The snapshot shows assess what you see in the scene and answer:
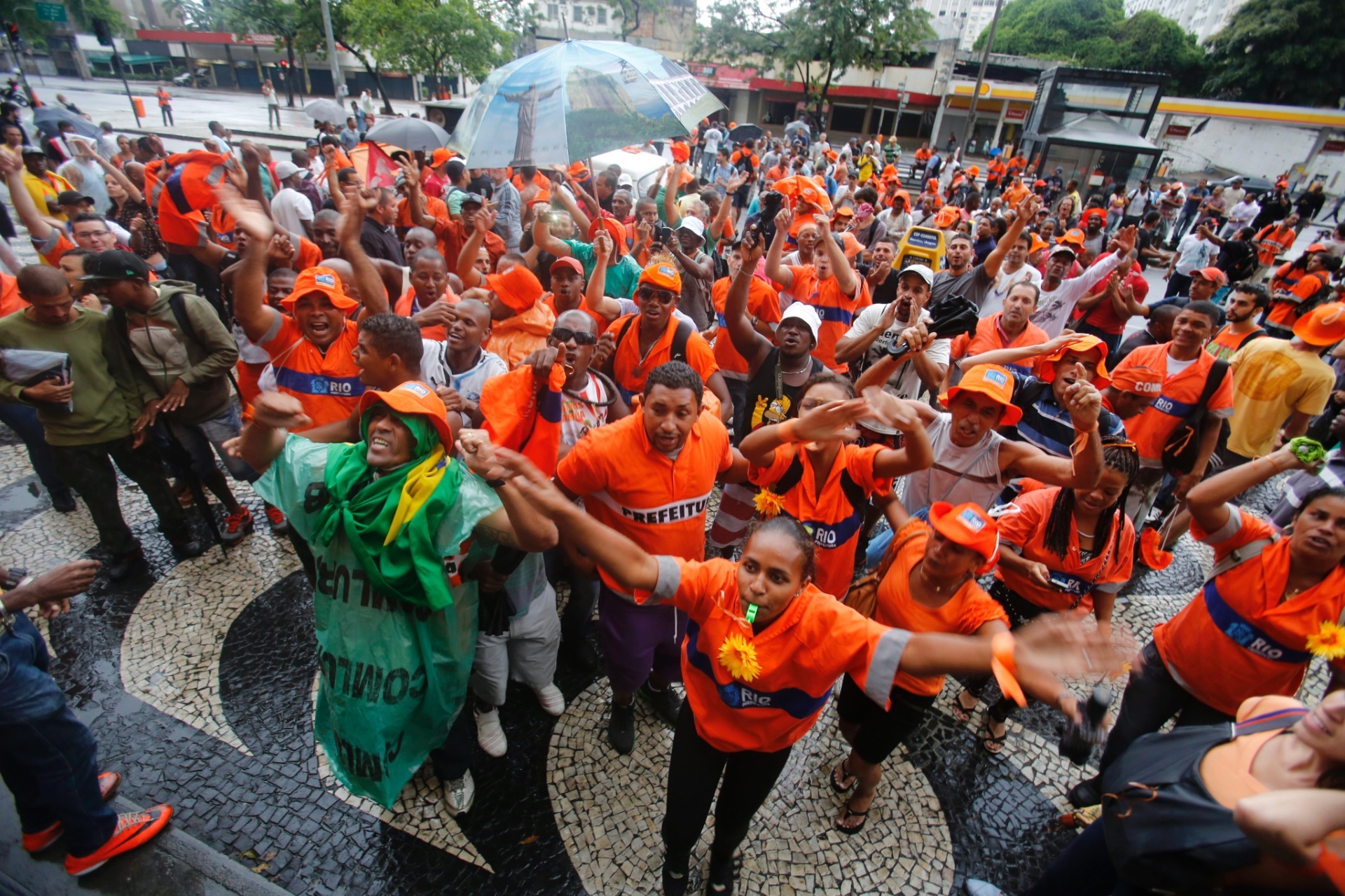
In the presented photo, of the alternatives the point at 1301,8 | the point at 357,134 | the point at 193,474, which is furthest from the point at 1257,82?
the point at 193,474

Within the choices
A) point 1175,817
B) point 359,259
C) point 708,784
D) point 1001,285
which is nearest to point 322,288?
point 359,259

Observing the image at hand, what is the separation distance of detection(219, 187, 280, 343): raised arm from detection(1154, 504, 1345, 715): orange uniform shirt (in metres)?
4.94

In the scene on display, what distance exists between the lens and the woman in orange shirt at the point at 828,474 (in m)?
3.07

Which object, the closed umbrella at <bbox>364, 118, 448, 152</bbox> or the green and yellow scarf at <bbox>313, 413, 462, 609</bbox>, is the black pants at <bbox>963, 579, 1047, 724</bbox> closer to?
the green and yellow scarf at <bbox>313, 413, 462, 609</bbox>

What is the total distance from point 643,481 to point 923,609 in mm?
1332

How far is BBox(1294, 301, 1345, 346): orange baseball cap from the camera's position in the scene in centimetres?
466

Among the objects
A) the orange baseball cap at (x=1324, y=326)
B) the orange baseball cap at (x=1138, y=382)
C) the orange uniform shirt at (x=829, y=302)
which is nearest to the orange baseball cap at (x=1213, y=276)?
the orange baseball cap at (x=1324, y=326)

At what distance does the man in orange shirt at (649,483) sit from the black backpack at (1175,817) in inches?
73.8

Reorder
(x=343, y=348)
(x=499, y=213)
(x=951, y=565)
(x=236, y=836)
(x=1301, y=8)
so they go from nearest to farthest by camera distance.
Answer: (x=951, y=565), (x=236, y=836), (x=343, y=348), (x=499, y=213), (x=1301, y=8)

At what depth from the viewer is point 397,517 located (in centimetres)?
233

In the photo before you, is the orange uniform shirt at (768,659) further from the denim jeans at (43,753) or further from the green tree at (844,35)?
the green tree at (844,35)

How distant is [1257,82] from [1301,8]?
140 inches

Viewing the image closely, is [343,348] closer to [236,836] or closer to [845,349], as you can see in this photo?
[236,836]

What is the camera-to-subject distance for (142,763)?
124 inches
